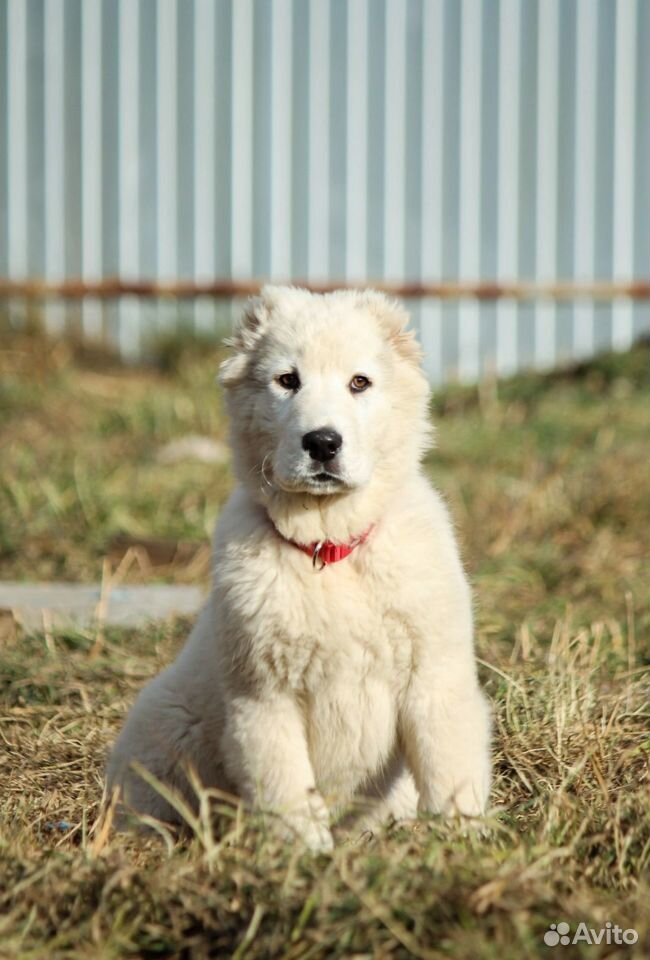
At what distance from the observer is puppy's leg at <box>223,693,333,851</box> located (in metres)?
2.78

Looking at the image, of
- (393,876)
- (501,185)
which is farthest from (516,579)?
(501,185)

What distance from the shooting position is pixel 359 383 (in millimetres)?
3119

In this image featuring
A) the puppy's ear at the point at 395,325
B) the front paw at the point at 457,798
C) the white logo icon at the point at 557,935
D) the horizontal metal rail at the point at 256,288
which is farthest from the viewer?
the horizontal metal rail at the point at 256,288

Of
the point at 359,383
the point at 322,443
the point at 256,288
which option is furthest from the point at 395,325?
the point at 256,288

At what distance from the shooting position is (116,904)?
236 centimetres

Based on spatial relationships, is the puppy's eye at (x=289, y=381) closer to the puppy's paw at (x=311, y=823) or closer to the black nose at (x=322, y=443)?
the black nose at (x=322, y=443)

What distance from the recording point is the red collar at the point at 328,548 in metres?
3.03

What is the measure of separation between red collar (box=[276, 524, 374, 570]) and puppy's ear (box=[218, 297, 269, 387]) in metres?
0.42

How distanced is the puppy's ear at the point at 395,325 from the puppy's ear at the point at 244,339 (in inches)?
10.0

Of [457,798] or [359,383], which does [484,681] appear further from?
[359,383]

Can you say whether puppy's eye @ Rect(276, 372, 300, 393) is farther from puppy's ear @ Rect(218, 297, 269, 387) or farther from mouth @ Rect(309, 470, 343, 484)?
mouth @ Rect(309, 470, 343, 484)

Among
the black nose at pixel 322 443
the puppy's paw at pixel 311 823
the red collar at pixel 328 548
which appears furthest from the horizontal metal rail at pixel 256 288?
the puppy's paw at pixel 311 823

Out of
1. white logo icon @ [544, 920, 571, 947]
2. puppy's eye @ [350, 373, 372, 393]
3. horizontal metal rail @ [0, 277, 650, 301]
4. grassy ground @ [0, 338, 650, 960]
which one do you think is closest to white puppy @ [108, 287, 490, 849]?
puppy's eye @ [350, 373, 372, 393]

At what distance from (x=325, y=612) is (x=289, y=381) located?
58 cm
